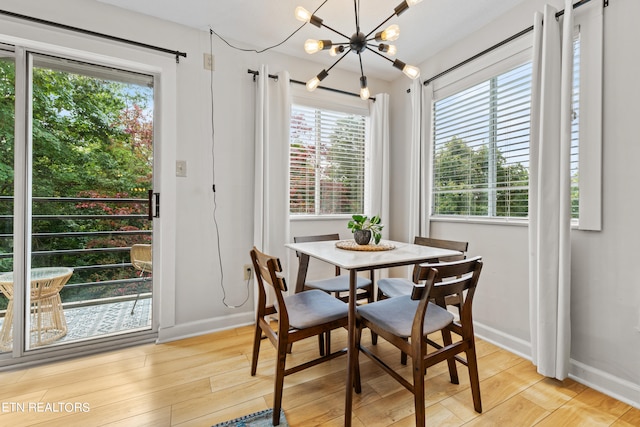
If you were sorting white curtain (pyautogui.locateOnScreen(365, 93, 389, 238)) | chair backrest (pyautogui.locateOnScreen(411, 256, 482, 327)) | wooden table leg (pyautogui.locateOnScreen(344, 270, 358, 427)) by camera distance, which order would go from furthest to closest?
white curtain (pyautogui.locateOnScreen(365, 93, 389, 238)), wooden table leg (pyautogui.locateOnScreen(344, 270, 358, 427)), chair backrest (pyautogui.locateOnScreen(411, 256, 482, 327))

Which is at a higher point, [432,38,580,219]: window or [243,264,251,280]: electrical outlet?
[432,38,580,219]: window

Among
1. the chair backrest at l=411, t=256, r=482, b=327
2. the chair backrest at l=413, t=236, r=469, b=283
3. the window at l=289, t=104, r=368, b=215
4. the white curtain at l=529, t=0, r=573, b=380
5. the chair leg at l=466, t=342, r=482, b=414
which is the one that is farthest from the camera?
the window at l=289, t=104, r=368, b=215

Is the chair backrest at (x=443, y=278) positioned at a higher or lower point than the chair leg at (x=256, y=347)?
higher

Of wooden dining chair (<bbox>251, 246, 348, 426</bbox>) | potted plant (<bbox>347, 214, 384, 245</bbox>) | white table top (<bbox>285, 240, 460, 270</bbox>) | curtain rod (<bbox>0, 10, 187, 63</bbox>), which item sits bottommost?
wooden dining chair (<bbox>251, 246, 348, 426</bbox>)

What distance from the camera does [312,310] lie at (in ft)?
5.18

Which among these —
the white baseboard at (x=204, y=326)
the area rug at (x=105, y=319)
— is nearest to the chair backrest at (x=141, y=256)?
the area rug at (x=105, y=319)

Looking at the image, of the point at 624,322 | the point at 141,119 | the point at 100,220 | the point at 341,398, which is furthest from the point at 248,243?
the point at 624,322

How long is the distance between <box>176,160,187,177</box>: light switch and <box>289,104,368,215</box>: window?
924mm

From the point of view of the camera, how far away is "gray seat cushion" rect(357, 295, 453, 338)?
1351 mm

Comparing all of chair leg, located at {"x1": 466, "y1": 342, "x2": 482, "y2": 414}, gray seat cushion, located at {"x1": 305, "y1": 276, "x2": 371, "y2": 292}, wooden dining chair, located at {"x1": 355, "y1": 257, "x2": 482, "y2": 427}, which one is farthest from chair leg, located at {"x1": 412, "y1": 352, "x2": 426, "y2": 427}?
gray seat cushion, located at {"x1": 305, "y1": 276, "x2": 371, "y2": 292}

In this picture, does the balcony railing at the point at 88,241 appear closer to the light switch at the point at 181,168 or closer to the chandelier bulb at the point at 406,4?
the light switch at the point at 181,168

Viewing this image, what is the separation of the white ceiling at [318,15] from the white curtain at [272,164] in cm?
32

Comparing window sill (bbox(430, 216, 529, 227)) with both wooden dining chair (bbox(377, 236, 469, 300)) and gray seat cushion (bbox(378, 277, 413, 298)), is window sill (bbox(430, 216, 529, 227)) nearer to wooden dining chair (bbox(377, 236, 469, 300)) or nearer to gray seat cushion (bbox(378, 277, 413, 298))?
wooden dining chair (bbox(377, 236, 469, 300))

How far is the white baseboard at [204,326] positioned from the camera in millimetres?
2232
